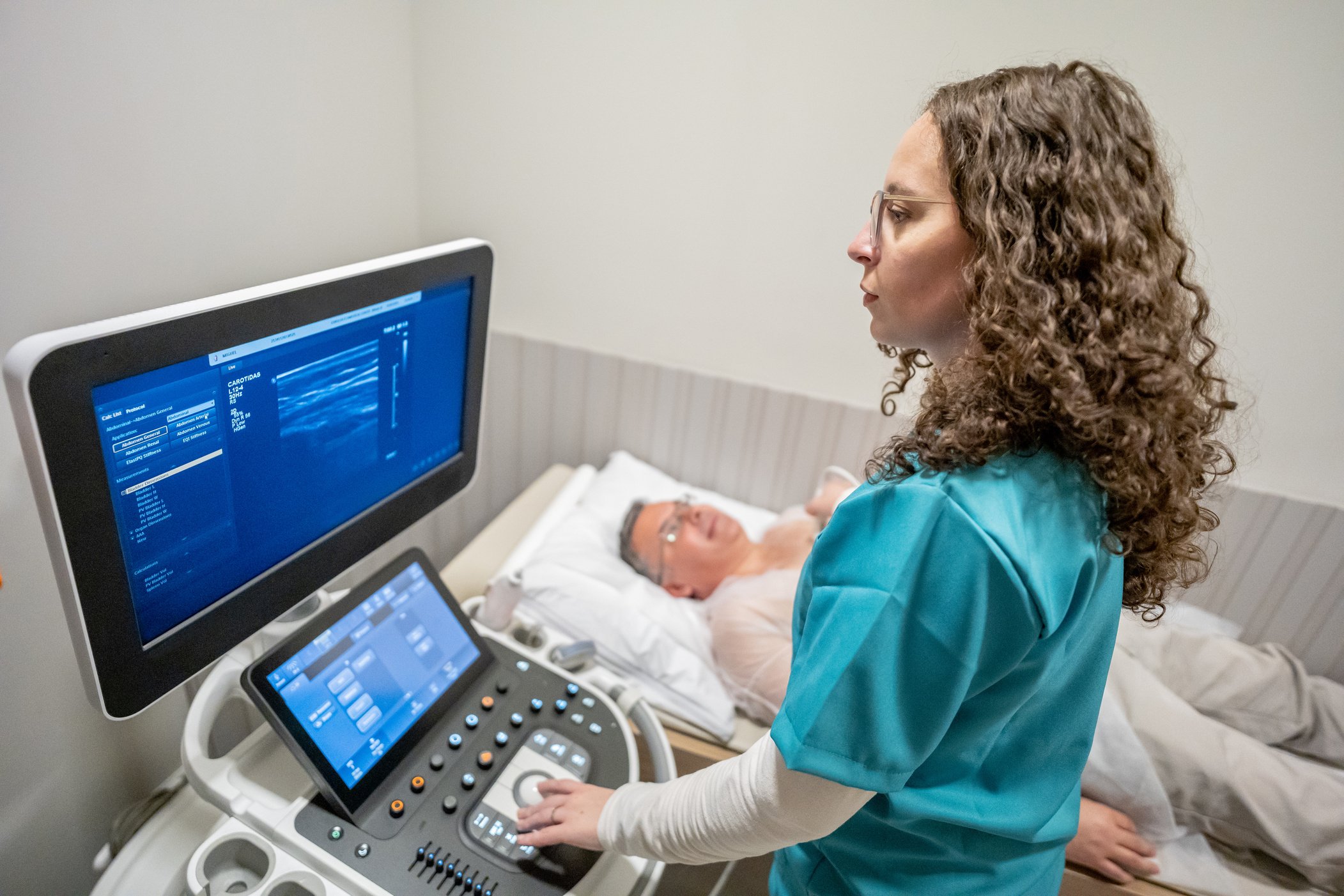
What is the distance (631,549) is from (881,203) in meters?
1.19

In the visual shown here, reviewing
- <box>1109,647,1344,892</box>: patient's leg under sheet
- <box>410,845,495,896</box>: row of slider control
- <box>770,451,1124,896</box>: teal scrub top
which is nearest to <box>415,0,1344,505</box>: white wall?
<box>1109,647,1344,892</box>: patient's leg under sheet

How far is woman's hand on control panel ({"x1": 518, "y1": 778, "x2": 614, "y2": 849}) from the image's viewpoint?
0.84 meters

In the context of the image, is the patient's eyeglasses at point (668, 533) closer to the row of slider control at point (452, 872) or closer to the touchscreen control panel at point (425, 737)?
the touchscreen control panel at point (425, 737)

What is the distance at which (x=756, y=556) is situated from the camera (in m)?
1.77

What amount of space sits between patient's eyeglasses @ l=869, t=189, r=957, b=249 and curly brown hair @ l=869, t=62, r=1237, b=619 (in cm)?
2

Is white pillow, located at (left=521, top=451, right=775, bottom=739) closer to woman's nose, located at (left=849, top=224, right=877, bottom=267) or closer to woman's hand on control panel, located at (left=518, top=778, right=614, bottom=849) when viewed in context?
woman's hand on control panel, located at (left=518, top=778, right=614, bottom=849)

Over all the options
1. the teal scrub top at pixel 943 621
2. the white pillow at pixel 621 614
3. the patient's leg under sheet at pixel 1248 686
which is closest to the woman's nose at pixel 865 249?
the teal scrub top at pixel 943 621

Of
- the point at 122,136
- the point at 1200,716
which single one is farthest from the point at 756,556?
the point at 122,136

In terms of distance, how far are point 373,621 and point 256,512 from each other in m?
0.22

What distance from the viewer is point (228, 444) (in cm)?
76

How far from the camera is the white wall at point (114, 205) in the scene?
902 mm

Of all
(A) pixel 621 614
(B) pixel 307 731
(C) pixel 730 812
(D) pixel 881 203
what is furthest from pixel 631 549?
(D) pixel 881 203

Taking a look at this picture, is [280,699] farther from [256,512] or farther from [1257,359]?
[1257,359]

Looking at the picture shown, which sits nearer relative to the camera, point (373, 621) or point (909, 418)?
point (909, 418)
